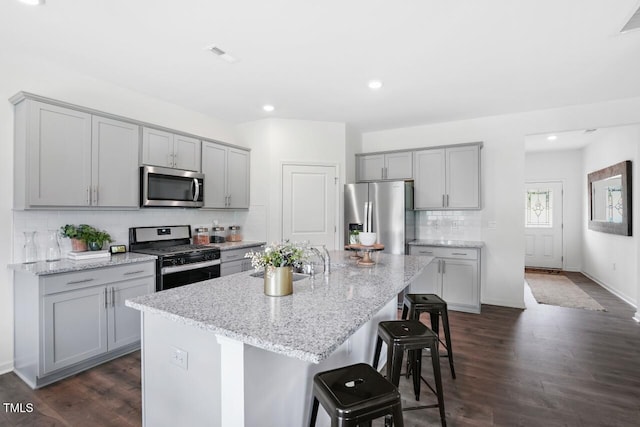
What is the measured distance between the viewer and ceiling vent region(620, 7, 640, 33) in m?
2.18

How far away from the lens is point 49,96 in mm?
2885

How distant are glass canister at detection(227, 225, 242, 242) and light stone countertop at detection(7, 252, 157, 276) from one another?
150 cm

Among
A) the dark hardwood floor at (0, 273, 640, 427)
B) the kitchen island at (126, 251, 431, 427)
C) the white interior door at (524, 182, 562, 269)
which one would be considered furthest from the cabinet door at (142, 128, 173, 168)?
the white interior door at (524, 182, 562, 269)

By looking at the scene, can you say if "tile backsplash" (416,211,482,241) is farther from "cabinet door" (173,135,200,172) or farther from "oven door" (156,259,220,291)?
"cabinet door" (173,135,200,172)

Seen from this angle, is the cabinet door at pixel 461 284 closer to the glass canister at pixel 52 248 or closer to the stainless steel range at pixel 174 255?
the stainless steel range at pixel 174 255

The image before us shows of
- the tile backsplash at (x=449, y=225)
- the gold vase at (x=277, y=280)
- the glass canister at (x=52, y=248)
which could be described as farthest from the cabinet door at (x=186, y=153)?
the tile backsplash at (x=449, y=225)

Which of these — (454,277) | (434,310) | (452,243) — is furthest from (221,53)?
(454,277)

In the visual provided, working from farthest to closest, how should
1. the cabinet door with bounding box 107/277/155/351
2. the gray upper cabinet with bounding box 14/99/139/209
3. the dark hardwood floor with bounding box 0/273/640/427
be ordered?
the cabinet door with bounding box 107/277/155/351 < the gray upper cabinet with bounding box 14/99/139/209 < the dark hardwood floor with bounding box 0/273/640/427

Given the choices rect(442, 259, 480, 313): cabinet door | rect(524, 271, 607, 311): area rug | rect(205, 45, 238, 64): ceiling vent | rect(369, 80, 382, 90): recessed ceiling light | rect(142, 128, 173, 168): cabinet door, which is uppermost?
rect(205, 45, 238, 64): ceiling vent

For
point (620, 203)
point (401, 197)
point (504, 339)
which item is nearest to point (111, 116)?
point (401, 197)

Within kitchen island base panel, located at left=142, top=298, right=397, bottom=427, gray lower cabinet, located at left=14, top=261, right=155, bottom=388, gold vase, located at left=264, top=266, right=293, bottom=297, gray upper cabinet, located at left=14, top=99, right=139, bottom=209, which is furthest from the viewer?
gray upper cabinet, located at left=14, top=99, right=139, bottom=209

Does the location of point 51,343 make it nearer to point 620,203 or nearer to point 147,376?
point 147,376

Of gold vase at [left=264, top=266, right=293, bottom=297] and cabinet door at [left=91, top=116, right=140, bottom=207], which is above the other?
cabinet door at [left=91, top=116, right=140, bottom=207]

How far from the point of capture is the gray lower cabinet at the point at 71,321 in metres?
2.38
